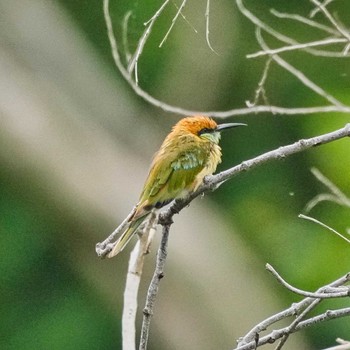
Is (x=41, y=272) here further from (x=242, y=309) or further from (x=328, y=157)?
(x=328, y=157)

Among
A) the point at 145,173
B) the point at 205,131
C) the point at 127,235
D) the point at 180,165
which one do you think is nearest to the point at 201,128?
the point at 205,131

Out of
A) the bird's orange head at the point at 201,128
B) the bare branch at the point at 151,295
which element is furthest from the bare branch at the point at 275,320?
the bird's orange head at the point at 201,128

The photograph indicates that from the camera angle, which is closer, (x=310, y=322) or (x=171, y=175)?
(x=310, y=322)

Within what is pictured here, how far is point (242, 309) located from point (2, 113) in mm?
2121

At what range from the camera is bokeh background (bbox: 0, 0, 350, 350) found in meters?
9.27

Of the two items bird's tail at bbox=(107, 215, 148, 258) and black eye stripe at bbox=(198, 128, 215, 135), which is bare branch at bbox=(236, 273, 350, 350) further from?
black eye stripe at bbox=(198, 128, 215, 135)

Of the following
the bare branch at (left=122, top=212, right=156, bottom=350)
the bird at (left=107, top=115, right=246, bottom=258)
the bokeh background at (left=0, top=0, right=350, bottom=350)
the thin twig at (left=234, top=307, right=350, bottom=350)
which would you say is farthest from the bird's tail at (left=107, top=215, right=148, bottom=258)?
the bokeh background at (left=0, top=0, right=350, bottom=350)

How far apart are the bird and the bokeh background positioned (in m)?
4.48

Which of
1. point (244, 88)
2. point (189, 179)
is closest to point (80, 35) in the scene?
point (244, 88)

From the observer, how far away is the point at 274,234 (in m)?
9.52

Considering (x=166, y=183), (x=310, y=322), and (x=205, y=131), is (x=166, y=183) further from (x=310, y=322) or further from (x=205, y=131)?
(x=310, y=322)

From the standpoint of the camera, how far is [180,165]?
13.1 feet

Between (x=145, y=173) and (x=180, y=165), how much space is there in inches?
209

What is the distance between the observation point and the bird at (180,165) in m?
3.81
